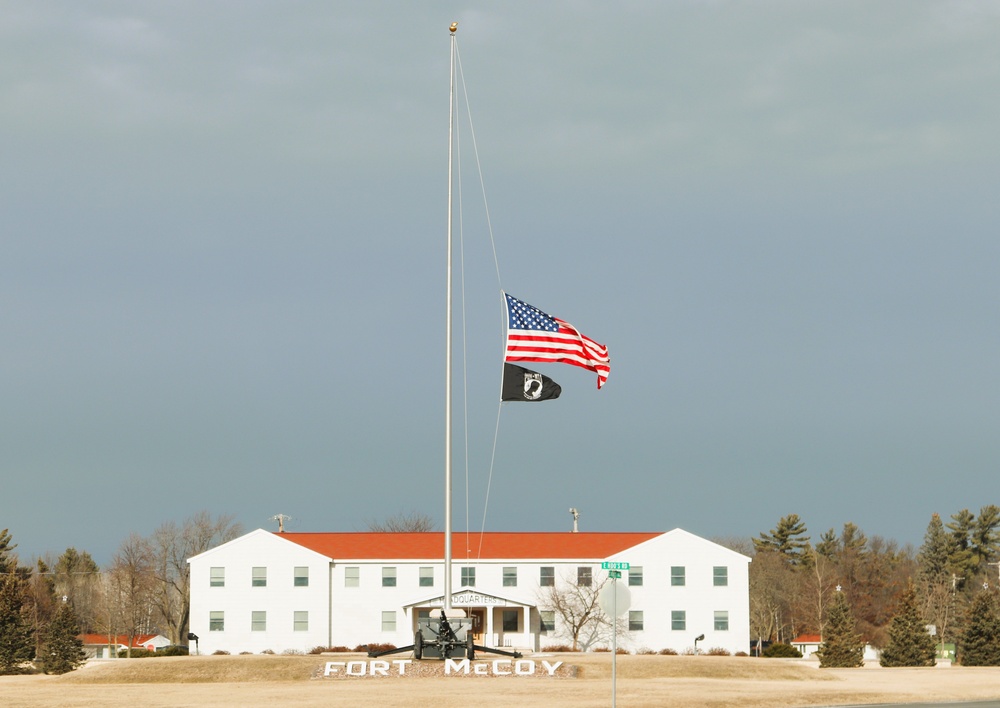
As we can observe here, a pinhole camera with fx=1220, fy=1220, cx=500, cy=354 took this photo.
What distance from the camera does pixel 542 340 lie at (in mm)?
35812

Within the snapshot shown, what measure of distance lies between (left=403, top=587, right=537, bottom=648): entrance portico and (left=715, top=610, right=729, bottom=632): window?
11.2 m

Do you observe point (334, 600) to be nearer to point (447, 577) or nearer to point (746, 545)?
point (447, 577)

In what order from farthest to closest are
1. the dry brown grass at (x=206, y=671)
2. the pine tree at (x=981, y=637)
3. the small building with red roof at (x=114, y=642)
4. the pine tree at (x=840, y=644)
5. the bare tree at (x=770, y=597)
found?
the bare tree at (x=770, y=597) < the small building with red roof at (x=114, y=642) < the pine tree at (x=981, y=637) < the pine tree at (x=840, y=644) < the dry brown grass at (x=206, y=671)

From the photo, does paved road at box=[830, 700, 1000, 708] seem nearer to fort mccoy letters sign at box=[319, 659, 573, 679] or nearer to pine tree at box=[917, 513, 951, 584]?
fort mccoy letters sign at box=[319, 659, 573, 679]

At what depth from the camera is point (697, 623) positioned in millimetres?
73250

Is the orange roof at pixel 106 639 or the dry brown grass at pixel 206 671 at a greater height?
the dry brown grass at pixel 206 671

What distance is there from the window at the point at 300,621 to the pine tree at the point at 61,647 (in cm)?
2342

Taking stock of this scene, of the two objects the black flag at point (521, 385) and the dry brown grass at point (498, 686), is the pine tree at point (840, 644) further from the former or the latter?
the black flag at point (521, 385)

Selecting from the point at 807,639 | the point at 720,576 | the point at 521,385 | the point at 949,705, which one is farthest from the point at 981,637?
the point at 807,639

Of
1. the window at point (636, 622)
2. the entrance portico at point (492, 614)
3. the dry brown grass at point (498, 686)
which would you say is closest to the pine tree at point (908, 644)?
the dry brown grass at point (498, 686)

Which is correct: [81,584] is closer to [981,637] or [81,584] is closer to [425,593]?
[425,593]

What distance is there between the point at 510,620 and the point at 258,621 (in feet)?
49.4

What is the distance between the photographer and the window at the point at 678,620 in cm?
7312

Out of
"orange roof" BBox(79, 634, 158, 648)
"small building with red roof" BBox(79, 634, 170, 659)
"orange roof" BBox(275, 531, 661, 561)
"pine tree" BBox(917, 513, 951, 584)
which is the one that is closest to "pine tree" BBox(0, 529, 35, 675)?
"orange roof" BBox(275, 531, 661, 561)
